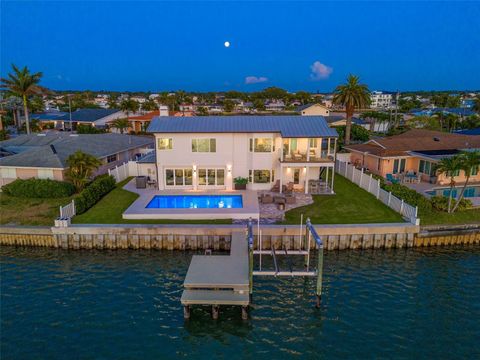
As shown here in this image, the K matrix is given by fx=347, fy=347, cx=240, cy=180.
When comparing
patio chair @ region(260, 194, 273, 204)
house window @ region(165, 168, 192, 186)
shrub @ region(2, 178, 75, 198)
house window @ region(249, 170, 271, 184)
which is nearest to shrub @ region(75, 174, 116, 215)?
shrub @ region(2, 178, 75, 198)

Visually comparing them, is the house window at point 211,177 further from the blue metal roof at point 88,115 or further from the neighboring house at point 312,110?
the neighboring house at point 312,110

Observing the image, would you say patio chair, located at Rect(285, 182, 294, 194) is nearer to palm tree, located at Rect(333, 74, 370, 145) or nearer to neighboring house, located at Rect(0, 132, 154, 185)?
neighboring house, located at Rect(0, 132, 154, 185)

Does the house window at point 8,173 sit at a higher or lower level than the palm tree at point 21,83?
lower

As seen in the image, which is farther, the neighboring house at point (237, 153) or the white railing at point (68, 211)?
the neighboring house at point (237, 153)

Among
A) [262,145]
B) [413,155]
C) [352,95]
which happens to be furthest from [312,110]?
[262,145]

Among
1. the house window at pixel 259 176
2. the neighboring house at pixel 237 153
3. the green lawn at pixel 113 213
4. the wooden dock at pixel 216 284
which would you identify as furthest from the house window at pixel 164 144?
the wooden dock at pixel 216 284
